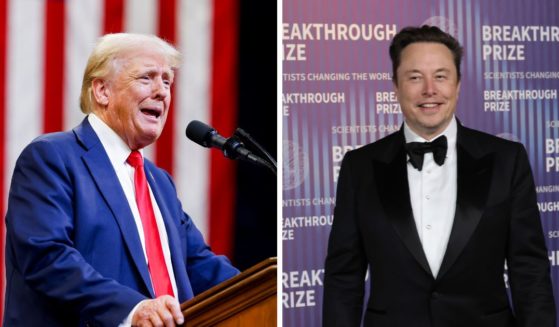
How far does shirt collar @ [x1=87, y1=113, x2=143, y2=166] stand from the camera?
7.92 ft

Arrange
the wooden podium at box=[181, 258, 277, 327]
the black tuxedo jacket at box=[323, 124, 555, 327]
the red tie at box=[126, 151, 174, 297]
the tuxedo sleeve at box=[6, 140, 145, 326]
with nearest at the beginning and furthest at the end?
the wooden podium at box=[181, 258, 277, 327] → the tuxedo sleeve at box=[6, 140, 145, 326] → the black tuxedo jacket at box=[323, 124, 555, 327] → the red tie at box=[126, 151, 174, 297]

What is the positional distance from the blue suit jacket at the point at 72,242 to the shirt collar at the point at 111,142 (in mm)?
32

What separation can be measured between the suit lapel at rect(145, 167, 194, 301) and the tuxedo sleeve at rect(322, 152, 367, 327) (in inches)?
16.8

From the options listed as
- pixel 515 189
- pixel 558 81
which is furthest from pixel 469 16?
pixel 515 189

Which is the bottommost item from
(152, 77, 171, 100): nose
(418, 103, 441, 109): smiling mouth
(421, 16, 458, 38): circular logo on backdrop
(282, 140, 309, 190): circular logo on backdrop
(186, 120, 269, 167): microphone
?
(282, 140, 309, 190): circular logo on backdrop

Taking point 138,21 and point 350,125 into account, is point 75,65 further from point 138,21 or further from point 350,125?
point 350,125

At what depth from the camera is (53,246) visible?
201cm

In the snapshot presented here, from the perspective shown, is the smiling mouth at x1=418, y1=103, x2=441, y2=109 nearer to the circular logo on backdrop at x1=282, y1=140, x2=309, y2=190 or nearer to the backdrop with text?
the backdrop with text

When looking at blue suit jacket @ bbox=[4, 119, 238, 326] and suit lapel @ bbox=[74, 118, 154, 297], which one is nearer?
blue suit jacket @ bbox=[4, 119, 238, 326]

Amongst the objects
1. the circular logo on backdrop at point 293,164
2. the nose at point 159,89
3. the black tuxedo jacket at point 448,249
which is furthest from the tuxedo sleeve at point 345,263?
the nose at point 159,89

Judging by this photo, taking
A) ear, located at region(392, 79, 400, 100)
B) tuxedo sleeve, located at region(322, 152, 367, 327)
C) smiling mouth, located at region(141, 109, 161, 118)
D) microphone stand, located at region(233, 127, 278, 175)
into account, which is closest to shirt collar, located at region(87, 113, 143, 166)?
smiling mouth, located at region(141, 109, 161, 118)

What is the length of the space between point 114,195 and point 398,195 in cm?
79

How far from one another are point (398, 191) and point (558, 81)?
1.94 ft

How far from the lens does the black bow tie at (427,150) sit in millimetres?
2182
